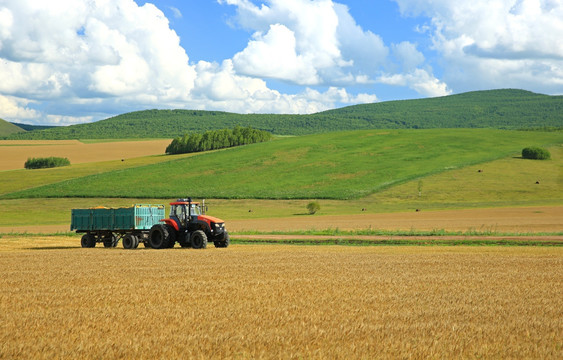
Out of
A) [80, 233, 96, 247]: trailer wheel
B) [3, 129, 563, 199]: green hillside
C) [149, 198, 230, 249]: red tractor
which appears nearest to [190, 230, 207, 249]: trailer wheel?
[149, 198, 230, 249]: red tractor

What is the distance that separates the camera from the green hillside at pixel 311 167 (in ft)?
303

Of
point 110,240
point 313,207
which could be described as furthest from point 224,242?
point 313,207

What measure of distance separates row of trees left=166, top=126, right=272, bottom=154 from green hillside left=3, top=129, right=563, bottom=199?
555 inches

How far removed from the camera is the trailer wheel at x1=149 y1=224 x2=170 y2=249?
3503cm

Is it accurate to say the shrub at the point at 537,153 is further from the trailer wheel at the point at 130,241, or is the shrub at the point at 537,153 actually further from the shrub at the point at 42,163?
the shrub at the point at 42,163

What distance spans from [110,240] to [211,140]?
4537 inches

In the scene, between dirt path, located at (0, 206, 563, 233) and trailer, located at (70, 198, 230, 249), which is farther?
dirt path, located at (0, 206, 563, 233)

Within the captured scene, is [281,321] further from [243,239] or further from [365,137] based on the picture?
[365,137]

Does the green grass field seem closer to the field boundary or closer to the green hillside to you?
the green hillside

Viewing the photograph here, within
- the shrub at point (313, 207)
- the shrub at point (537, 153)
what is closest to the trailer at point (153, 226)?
the shrub at point (313, 207)

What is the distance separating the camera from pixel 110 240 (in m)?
39.5

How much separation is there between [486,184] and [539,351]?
81.2 m

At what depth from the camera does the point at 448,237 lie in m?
45.0

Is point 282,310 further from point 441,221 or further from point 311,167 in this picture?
point 311,167
